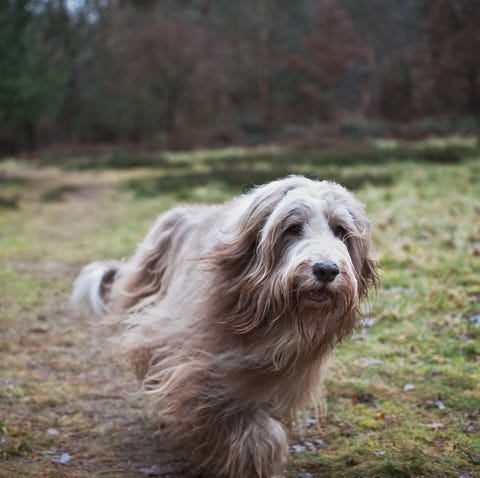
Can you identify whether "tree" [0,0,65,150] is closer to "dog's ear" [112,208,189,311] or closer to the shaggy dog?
"dog's ear" [112,208,189,311]

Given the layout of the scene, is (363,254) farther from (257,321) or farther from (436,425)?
(436,425)

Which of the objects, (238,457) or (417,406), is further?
(417,406)

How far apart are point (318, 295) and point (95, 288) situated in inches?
99.3

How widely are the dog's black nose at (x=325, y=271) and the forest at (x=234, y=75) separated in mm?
23254

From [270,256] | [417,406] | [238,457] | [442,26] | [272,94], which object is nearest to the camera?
[270,256]

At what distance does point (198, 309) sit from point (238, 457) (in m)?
0.73

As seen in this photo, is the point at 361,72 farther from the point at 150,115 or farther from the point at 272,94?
the point at 150,115

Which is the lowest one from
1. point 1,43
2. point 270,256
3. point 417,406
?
point 417,406

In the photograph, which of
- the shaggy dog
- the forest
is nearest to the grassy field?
the shaggy dog

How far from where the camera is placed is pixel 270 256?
3238 mm

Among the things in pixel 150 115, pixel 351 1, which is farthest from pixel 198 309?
pixel 351 1

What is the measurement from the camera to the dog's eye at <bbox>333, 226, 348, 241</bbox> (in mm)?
3287

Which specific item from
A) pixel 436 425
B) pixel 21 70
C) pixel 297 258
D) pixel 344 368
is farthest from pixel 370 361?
pixel 21 70

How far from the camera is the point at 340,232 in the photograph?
330cm
